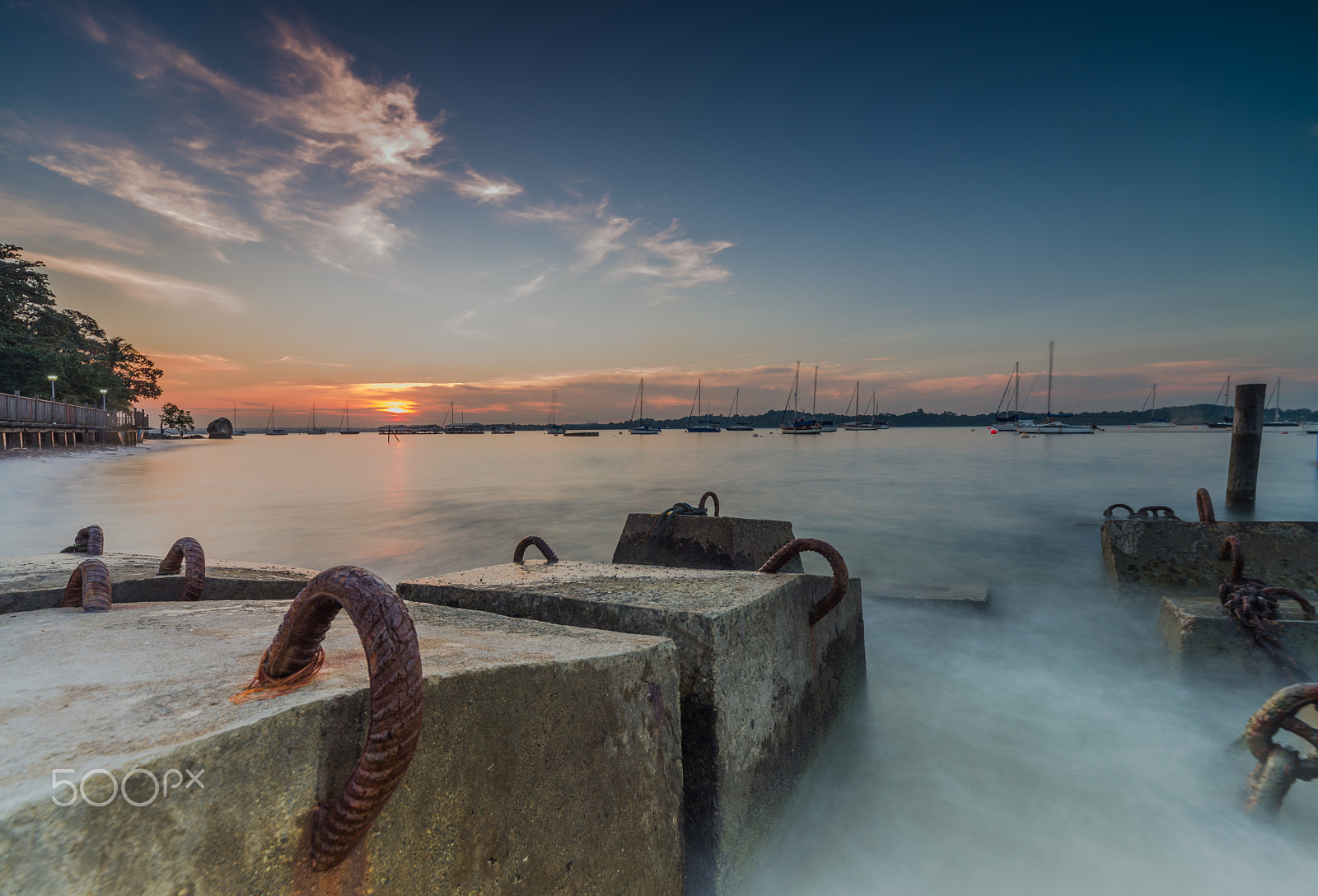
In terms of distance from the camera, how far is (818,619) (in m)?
2.93

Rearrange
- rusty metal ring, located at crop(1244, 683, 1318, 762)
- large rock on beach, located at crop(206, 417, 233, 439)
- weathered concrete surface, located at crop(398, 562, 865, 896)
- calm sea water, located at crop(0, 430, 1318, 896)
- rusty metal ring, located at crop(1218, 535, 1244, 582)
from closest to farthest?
weathered concrete surface, located at crop(398, 562, 865, 896)
rusty metal ring, located at crop(1244, 683, 1318, 762)
calm sea water, located at crop(0, 430, 1318, 896)
rusty metal ring, located at crop(1218, 535, 1244, 582)
large rock on beach, located at crop(206, 417, 233, 439)

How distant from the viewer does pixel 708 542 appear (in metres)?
5.35

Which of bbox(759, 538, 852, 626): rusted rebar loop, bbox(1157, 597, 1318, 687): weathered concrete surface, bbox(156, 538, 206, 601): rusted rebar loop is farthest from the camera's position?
bbox(1157, 597, 1318, 687): weathered concrete surface

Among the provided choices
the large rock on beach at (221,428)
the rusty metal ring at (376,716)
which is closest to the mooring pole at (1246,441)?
the rusty metal ring at (376,716)

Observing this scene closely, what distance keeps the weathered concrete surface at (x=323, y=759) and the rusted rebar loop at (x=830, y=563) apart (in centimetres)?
108

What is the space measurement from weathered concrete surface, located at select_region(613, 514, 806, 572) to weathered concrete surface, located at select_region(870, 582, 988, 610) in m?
2.52

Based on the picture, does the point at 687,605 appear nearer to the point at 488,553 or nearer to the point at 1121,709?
the point at 1121,709

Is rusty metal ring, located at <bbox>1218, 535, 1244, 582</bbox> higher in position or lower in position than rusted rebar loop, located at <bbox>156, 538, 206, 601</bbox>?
lower

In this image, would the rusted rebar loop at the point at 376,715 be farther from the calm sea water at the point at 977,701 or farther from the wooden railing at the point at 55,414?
the wooden railing at the point at 55,414

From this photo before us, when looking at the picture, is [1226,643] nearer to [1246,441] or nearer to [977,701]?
[977,701]

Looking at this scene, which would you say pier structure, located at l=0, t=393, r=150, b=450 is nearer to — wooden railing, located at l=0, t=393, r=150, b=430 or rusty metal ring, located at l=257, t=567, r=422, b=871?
wooden railing, located at l=0, t=393, r=150, b=430

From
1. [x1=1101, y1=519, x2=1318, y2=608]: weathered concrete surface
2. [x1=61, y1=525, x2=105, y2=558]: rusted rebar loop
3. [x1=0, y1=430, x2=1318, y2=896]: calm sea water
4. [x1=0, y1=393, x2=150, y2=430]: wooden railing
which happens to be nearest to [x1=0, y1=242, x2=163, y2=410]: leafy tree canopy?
[x1=0, y1=393, x2=150, y2=430]: wooden railing

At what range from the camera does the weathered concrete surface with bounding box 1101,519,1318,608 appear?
16.1 ft

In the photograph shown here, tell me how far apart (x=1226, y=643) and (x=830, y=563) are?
3526 mm
